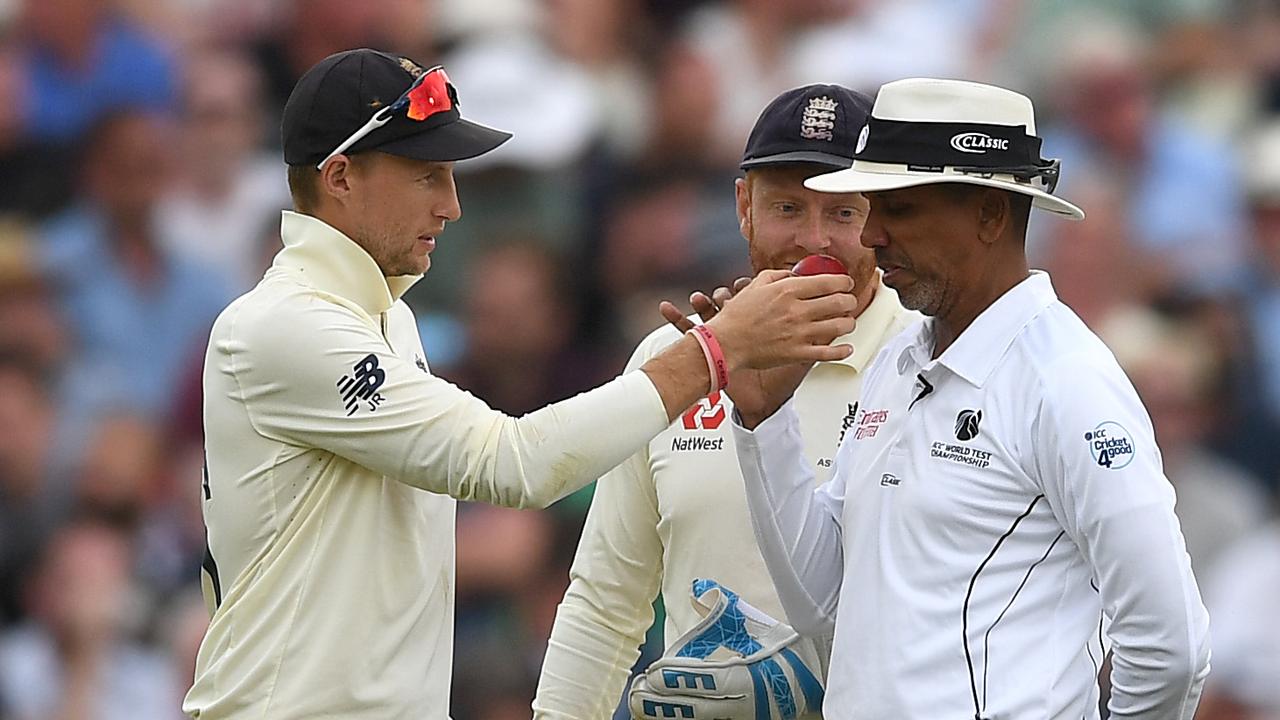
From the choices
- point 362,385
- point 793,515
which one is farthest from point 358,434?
point 793,515

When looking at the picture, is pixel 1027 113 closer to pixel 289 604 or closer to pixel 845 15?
pixel 289 604

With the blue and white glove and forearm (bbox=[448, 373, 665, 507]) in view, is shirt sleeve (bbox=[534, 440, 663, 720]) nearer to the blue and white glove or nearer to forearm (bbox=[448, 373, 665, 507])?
the blue and white glove

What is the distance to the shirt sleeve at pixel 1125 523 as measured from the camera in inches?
116

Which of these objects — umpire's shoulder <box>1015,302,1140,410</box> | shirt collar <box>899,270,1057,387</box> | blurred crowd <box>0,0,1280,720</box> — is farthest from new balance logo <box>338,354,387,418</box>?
blurred crowd <box>0,0,1280,720</box>

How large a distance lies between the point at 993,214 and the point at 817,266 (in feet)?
1.41

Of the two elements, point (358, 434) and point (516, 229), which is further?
point (516, 229)

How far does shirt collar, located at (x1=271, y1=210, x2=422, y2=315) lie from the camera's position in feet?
11.9

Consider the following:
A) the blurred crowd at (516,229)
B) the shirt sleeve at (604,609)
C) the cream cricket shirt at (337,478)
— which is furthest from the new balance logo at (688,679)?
the blurred crowd at (516,229)

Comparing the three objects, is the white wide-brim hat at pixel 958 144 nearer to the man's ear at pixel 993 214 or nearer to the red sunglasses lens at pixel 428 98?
the man's ear at pixel 993 214

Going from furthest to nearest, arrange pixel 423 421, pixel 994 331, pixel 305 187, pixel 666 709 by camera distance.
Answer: pixel 666 709, pixel 305 187, pixel 423 421, pixel 994 331

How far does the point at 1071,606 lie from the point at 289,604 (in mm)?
1337

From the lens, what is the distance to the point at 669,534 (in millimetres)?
4109

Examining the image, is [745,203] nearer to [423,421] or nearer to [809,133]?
[809,133]

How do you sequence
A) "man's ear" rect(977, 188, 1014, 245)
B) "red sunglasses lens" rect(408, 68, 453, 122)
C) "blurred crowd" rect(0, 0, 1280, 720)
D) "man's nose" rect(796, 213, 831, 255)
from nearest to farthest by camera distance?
1. "man's ear" rect(977, 188, 1014, 245)
2. "red sunglasses lens" rect(408, 68, 453, 122)
3. "man's nose" rect(796, 213, 831, 255)
4. "blurred crowd" rect(0, 0, 1280, 720)
